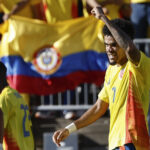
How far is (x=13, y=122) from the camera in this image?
518 cm

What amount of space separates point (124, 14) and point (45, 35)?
4.62 ft

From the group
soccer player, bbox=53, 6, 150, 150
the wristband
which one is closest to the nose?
soccer player, bbox=53, 6, 150, 150

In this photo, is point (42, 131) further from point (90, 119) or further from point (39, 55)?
point (90, 119)

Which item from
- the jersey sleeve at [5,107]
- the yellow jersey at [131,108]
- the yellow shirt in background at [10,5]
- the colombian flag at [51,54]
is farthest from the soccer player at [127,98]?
the yellow shirt in background at [10,5]

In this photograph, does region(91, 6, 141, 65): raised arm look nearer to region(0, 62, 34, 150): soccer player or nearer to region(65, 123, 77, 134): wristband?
region(65, 123, 77, 134): wristband

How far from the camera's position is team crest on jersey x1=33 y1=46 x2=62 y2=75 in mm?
8523

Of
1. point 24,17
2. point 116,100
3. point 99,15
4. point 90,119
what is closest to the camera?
point 99,15

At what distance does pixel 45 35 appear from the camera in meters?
8.70

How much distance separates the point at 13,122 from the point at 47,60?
3432 millimetres

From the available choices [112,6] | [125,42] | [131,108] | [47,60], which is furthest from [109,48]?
[112,6]

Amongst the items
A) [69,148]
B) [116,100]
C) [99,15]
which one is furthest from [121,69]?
[69,148]

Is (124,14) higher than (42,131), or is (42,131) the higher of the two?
(124,14)

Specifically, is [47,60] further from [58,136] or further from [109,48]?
[109,48]

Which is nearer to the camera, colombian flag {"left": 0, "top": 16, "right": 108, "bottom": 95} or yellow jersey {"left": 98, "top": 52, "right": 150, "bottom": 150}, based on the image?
yellow jersey {"left": 98, "top": 52, "right": 150, "bottom": 150}
